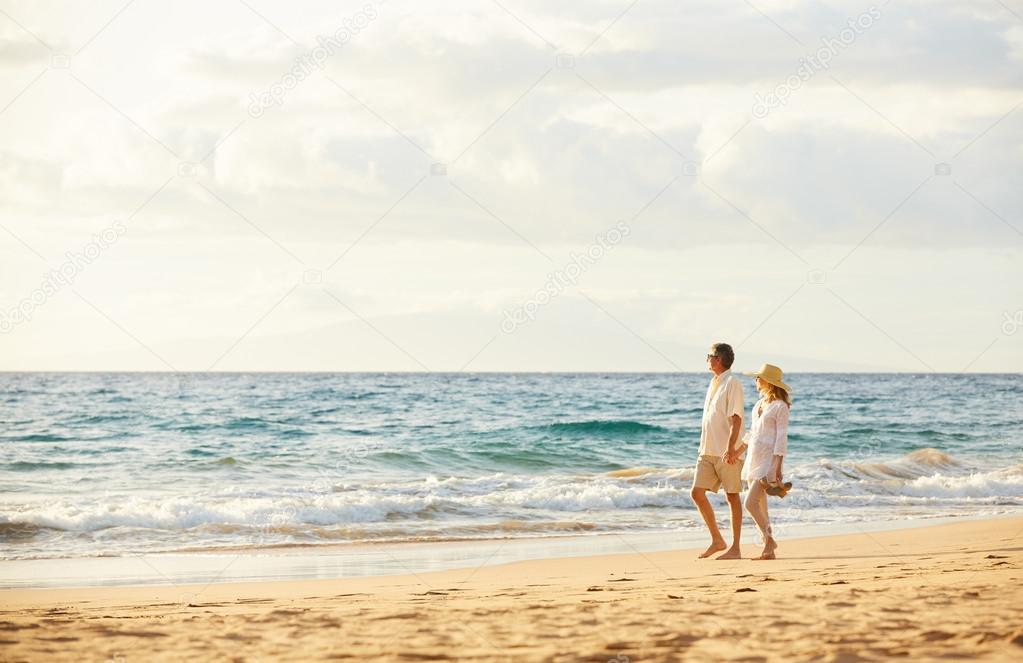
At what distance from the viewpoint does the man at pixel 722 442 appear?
8.25 meters

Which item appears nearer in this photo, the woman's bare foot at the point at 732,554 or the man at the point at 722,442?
the man at the point at 722,442

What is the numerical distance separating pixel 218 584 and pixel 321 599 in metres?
1.66

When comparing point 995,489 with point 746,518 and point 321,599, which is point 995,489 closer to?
point 746,518

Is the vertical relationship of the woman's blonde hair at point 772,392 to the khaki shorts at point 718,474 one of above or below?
above

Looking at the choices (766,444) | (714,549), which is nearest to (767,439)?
(766,444)

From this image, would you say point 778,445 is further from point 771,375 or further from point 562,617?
point 562,617

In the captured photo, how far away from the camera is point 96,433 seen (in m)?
24.8

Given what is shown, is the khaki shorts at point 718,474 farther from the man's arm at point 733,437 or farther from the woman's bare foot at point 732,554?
the woman's bare foot at point 732,554

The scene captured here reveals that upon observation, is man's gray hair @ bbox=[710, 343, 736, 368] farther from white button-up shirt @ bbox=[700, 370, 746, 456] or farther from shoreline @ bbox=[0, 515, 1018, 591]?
shoreline @ bbox=[0, 515, 1018, 591]

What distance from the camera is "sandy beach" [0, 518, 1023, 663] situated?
4.54 meters

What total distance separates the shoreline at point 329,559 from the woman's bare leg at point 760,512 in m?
1.59

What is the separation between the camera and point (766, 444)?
27.0 ft

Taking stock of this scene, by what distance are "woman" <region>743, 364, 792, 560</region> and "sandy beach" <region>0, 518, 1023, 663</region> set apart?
535 millimetres

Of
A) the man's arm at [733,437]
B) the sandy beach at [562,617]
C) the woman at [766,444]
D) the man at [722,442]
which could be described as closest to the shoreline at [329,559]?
the sandy beach at [562,617]
